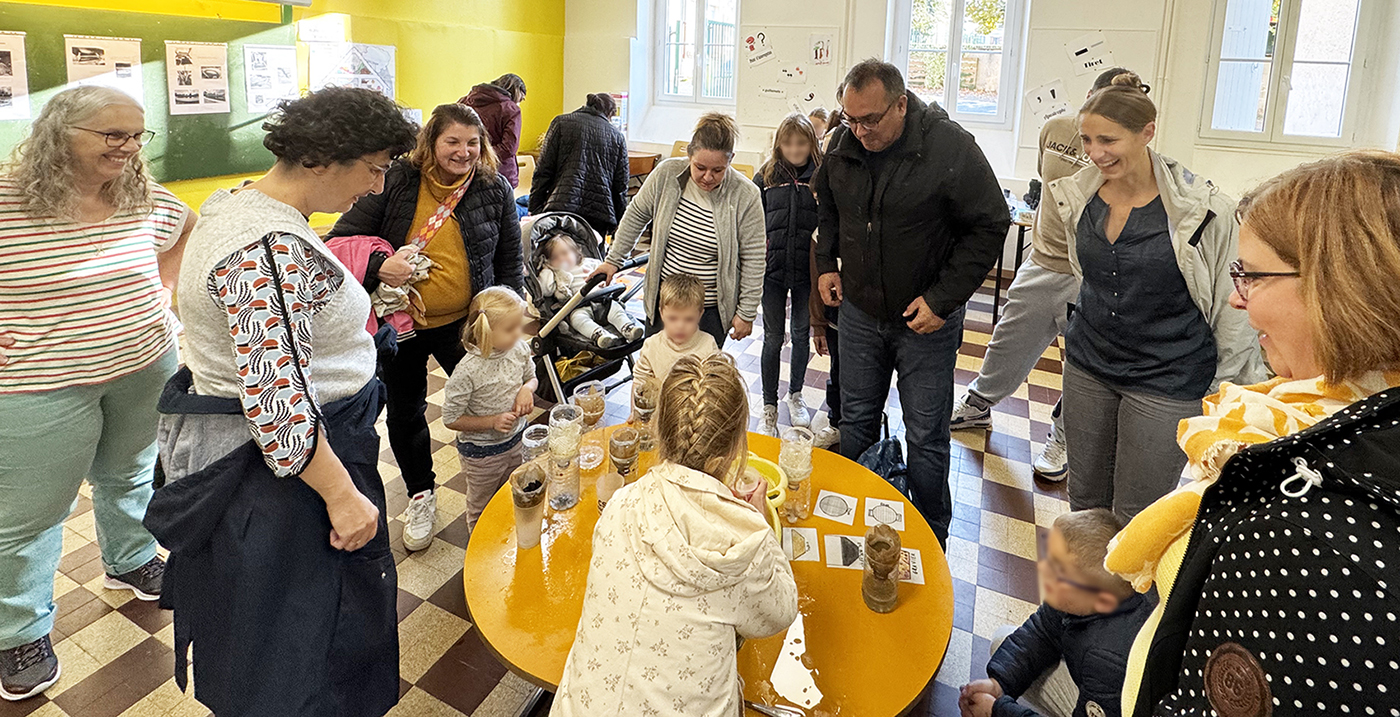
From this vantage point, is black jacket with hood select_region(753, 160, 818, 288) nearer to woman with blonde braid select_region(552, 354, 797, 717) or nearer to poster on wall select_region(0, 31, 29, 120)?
woman with blonde braid select_region(552, 354, 797, 717)

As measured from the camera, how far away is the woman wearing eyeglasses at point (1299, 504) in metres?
0.66

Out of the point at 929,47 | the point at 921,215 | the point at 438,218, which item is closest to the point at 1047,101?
the point at 929,47

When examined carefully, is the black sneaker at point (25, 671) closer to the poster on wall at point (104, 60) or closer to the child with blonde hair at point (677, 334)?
the child with blonde hair at point (677, 334)

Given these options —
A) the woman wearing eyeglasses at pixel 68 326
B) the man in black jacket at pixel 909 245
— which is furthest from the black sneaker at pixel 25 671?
the man in black jacket at pixel 909 245

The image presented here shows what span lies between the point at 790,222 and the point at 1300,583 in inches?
126

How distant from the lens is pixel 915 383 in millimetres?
2684

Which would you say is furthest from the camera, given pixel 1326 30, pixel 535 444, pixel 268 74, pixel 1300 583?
pixel 1326 30

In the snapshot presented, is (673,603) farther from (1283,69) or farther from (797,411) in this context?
(1283,69)

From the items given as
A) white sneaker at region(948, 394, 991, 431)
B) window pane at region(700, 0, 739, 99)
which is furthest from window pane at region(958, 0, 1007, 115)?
white sneaker at region(948, 394, 991, 431)

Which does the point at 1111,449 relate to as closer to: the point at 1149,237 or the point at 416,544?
the point at 1149,237

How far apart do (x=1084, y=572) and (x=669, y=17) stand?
9.11 m

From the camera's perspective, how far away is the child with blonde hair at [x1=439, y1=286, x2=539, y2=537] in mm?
2590

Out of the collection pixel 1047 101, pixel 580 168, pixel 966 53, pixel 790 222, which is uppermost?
pixel 966 53

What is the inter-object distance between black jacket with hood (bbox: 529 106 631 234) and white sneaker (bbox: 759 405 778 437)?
1.82 metres
